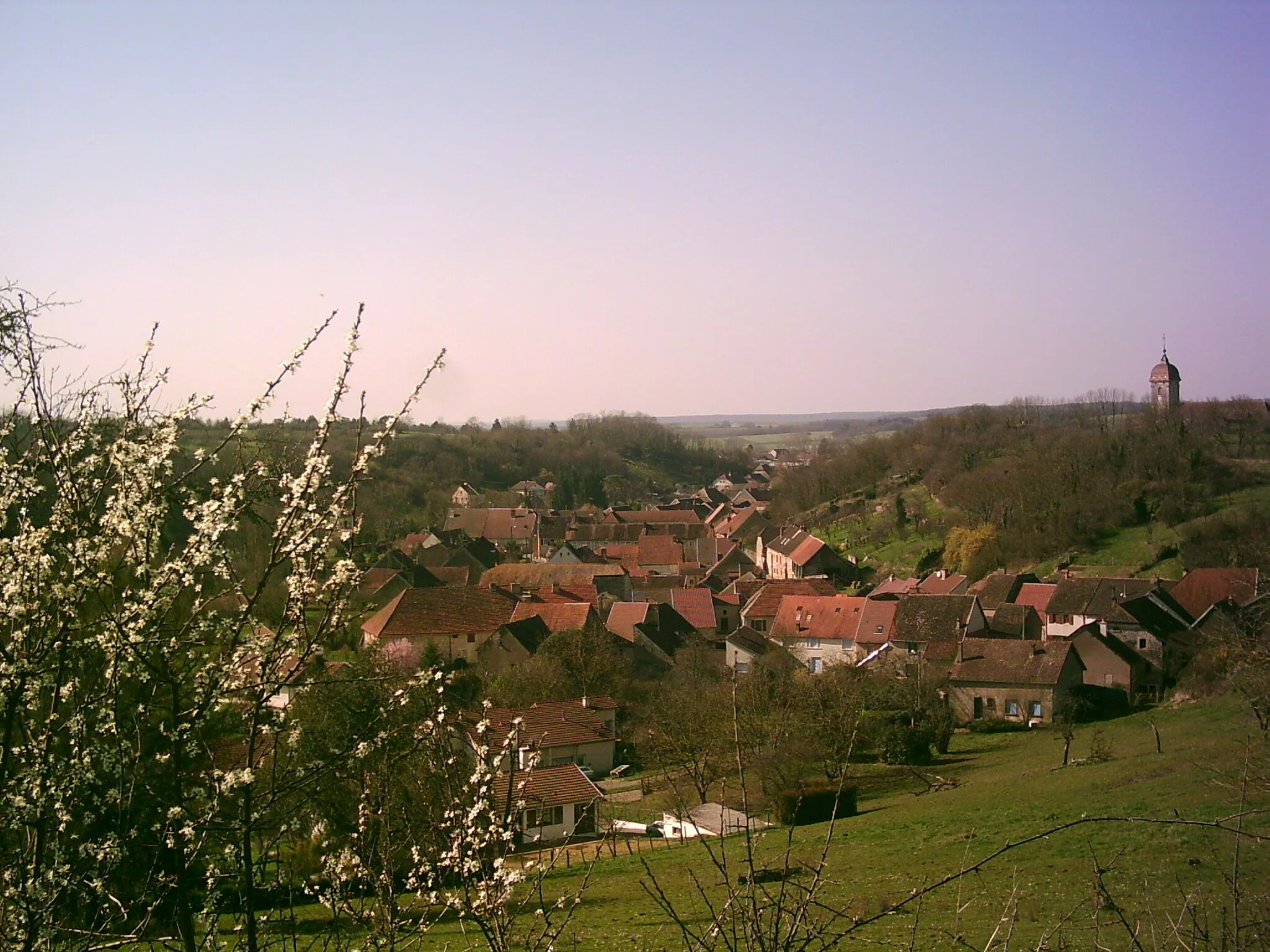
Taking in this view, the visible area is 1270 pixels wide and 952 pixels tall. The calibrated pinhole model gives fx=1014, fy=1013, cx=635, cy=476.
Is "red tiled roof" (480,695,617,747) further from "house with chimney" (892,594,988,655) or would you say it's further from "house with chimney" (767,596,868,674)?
"house with chimney" (892,594,988,655)

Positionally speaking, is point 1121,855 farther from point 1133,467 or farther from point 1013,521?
point 1133,467

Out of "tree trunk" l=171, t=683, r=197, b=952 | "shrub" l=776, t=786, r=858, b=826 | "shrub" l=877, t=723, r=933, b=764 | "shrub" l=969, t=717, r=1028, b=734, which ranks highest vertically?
"tree trunk" l=171, t=683, r=197, b=952

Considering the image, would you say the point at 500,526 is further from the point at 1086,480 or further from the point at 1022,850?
the point at 1022,850

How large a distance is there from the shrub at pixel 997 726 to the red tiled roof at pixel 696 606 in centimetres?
1186

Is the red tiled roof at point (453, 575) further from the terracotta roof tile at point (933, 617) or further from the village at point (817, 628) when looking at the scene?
the terracotta roof tile at point (933, 617)

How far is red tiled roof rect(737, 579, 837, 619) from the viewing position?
39.8 m

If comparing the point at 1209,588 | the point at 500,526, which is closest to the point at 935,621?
the point at 1209,588

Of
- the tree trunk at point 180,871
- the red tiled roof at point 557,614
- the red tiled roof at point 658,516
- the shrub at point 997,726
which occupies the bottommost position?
the shrub at point 997,726

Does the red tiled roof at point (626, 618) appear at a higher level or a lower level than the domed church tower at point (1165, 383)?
lower

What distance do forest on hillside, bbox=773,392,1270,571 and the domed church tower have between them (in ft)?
9.64

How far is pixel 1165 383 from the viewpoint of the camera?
226 feet

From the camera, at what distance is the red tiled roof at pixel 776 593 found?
3984cm

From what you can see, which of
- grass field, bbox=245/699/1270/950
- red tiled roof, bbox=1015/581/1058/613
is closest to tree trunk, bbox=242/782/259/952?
grass field, bbox=245/699/1270/950

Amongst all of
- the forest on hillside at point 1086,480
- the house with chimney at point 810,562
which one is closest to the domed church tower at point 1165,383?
the forest on hillside at point 1086,480
